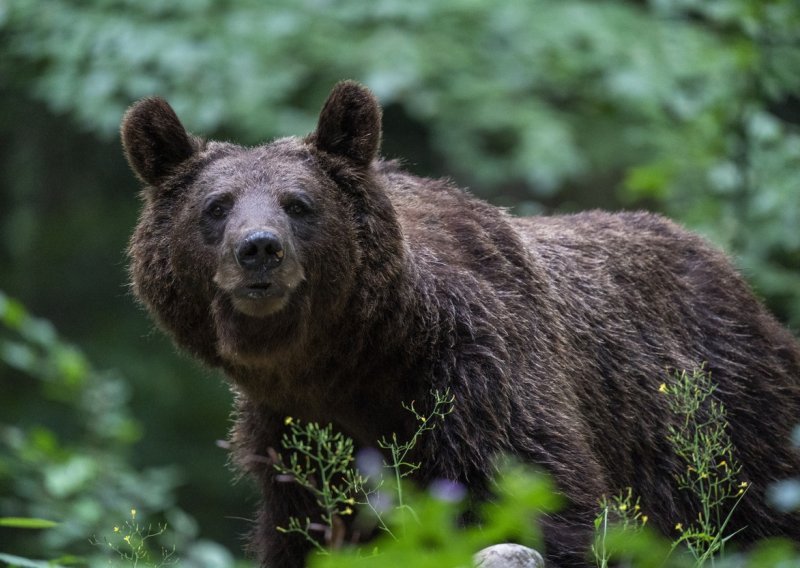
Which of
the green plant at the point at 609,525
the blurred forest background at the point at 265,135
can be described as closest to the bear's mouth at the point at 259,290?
the blurred forest background at the point at 265,135

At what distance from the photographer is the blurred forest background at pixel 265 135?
8.89 m

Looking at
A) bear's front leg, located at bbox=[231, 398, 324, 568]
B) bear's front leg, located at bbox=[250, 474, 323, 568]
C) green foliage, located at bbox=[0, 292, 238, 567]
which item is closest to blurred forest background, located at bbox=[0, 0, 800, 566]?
green foliage, located at bbox=[0, 292, 238, 567]

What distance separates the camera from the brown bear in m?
5.44

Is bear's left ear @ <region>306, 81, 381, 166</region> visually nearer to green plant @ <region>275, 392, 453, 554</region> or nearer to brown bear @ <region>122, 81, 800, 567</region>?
brown bear @ <region>122, 81, 800, 567</region>

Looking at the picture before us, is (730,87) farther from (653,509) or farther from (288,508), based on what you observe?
(288,508)

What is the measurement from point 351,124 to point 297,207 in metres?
0.56

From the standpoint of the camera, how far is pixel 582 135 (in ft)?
44.9

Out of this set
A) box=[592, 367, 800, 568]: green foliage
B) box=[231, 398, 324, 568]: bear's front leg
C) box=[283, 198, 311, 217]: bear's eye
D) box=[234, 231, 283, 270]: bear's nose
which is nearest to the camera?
box=[592, 367, 800, 568]: green foliage

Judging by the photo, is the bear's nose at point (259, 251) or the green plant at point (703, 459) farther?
the bear's nose at point (259, 251)

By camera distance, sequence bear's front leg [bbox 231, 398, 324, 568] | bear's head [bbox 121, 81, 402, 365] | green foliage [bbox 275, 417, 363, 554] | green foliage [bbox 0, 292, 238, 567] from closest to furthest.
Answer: green foliage [bbox 275, 417, 363, 554], bear's head [bbox 121, 81, 402, 365], bear's front leg [bbox 231, 398, 324, 568], green foliage [bbox 0, 292, 238, 567]

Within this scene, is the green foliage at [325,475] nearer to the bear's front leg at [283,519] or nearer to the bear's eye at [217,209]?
the bear's front leg at [283,519]

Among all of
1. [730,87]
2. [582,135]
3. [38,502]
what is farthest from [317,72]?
[38,502]

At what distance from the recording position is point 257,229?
521 centimetres

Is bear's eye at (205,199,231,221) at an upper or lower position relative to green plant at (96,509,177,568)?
upper
